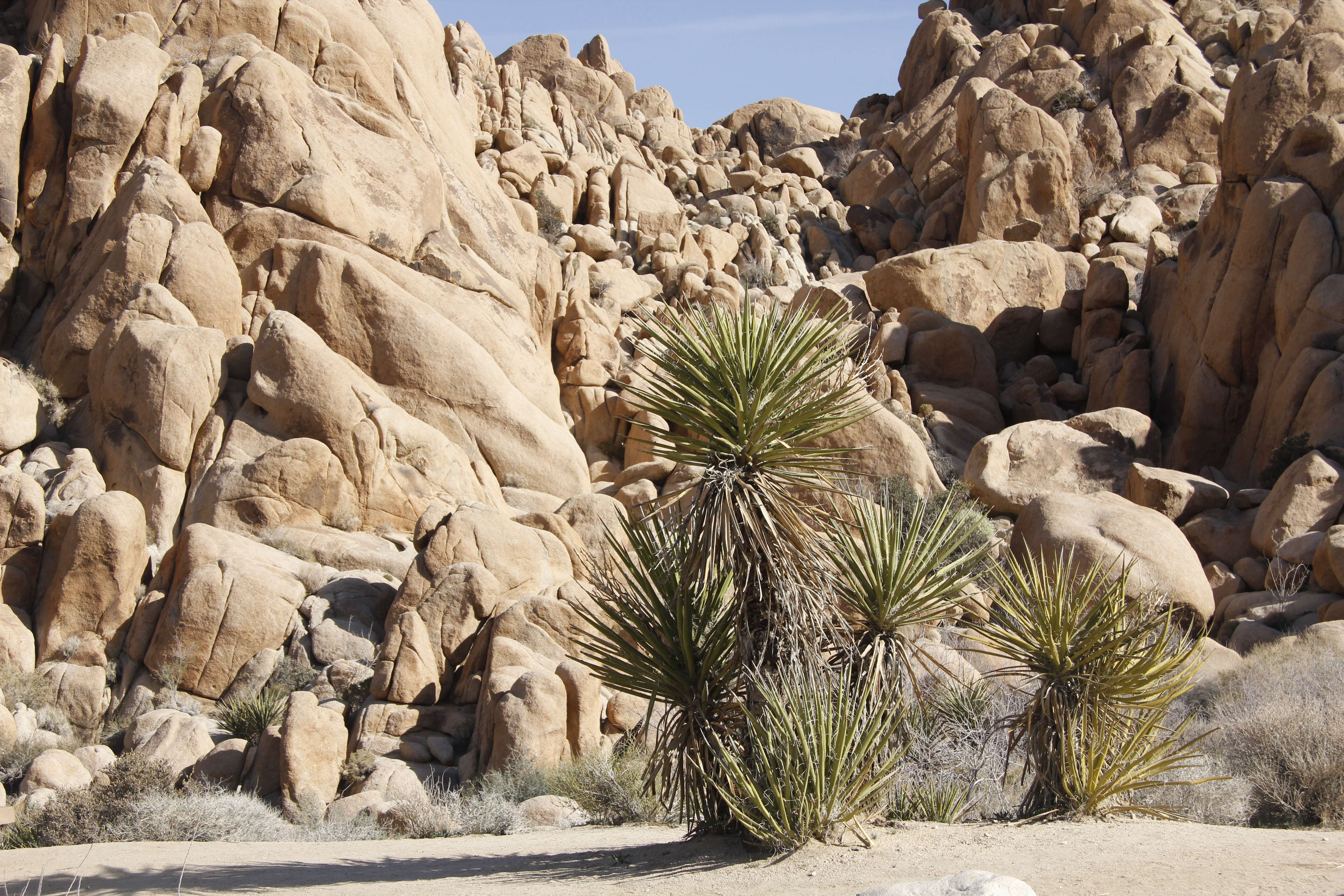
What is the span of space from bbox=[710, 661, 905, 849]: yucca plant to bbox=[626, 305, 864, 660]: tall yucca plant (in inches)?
16.0

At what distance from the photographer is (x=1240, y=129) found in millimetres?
25656

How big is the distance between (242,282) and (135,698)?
906 cm

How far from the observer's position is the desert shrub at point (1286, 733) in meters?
8.90

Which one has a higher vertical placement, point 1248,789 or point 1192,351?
point 1192,351

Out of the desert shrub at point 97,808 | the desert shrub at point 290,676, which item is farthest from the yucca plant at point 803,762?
the desert shrub at point 290,676

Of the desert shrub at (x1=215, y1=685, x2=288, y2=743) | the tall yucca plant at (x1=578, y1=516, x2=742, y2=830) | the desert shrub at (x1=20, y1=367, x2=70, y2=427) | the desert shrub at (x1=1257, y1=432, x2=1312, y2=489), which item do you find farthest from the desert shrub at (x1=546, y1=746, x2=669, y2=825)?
the desert shrub at (x1=1257, y1=432, x2=1312, y2=489)

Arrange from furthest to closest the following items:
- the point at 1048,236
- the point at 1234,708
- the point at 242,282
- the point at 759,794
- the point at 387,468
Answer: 1. the point at 1048,236
2. the point at 242,282
3. the point at 387,468
4. the point at 1234,708
5. the point at 759,794

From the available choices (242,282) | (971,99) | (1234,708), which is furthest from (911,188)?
(1234,708)

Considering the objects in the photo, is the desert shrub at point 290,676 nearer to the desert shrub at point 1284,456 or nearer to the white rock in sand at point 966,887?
the white rock in sand at point 966,887

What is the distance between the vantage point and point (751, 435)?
705 centimetres

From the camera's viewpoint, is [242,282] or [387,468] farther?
[242,282]

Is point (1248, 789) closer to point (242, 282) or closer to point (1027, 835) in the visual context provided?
point (1027, 835)

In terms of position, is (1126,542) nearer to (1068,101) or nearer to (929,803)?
(929,803)

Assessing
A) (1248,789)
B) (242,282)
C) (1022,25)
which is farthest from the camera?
(1022,25)
